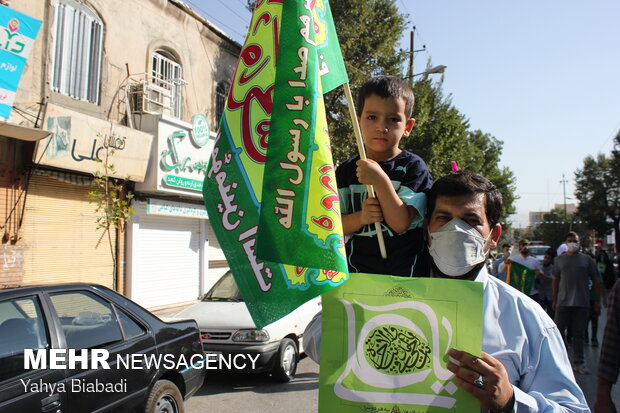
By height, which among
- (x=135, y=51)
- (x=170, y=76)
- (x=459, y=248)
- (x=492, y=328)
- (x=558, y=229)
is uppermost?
(x=135, y=51)

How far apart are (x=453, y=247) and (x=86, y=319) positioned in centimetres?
351

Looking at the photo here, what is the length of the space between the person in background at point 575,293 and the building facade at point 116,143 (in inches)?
341

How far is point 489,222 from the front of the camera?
187 centimetres

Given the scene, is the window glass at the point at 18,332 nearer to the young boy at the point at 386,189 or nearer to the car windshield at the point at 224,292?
the young boy at the point at 386,189

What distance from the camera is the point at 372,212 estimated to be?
6.06ft

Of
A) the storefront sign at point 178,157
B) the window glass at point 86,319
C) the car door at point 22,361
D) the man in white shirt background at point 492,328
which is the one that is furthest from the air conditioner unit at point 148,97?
the man in white shirt background at point 492,328

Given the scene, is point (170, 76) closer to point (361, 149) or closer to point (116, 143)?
point (116, 143)

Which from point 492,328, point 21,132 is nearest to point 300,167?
point 492,328

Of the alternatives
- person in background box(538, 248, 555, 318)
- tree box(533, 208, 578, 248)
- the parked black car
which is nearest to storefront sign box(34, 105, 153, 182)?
the parked black car

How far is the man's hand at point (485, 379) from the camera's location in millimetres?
1419

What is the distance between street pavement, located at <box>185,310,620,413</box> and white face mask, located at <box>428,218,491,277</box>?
14.8 feet

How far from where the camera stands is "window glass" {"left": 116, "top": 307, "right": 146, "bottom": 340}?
4.40 metres

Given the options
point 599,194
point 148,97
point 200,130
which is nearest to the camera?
point 148,97

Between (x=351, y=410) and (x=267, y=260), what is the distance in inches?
21.4
